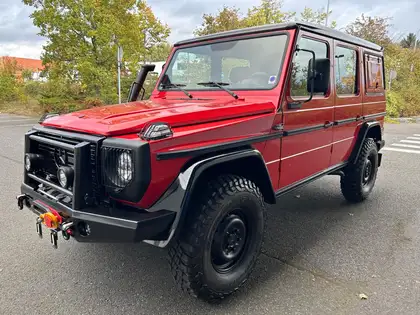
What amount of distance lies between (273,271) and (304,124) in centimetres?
139

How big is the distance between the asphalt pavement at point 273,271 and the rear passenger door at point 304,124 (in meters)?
0.74

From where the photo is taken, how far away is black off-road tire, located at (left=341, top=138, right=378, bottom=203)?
4.51m

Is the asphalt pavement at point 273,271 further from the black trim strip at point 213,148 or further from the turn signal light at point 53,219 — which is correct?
the black trim strip at point 213,148

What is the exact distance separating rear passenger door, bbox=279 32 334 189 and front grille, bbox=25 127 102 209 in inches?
65.7

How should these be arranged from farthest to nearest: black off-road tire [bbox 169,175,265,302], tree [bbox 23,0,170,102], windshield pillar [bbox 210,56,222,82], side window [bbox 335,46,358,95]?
tree [bbox 23,0,170,102]
side window [bbox 335,46,358,95]
windshield pillar [bbox 210,56,222,82]
black off-road tire [bbox 169,175,265,302]

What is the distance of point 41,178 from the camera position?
2686 millimetres

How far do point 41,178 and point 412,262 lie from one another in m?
3.32

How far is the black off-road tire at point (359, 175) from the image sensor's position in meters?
4.51

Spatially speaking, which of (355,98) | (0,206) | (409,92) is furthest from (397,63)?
(0,206)

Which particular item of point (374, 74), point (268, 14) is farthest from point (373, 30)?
point (374, 74)

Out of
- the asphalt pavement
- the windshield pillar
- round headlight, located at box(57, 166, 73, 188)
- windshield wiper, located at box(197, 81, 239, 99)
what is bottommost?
the asphalt pavement

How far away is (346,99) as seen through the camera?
3.94 meters

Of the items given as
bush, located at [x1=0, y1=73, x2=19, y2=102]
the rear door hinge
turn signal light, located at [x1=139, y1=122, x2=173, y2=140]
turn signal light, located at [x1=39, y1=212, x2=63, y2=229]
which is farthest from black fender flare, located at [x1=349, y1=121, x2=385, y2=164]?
bush, located at [x1=0, y1=73, x2=19, y2=102]

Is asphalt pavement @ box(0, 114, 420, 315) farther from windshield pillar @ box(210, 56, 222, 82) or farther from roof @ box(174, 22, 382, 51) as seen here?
roof @ box(174, 22, 382, 51)
